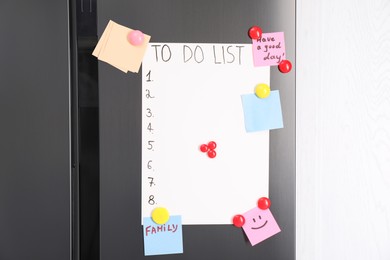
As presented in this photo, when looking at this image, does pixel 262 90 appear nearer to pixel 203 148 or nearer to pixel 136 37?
pixel 203 148

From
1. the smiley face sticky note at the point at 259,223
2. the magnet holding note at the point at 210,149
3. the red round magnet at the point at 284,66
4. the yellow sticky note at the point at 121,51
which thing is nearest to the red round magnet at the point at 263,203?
the smiley face sticky note at the point at 259,223

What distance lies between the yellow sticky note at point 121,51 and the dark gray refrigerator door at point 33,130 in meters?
0.09

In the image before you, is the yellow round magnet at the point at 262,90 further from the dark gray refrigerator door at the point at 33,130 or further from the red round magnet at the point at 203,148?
the dark gray refrigerator door at the point at 33,130

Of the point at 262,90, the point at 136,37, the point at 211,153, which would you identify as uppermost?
the point at 136,37

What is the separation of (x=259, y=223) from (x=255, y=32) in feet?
1.41

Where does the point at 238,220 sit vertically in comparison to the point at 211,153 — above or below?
below

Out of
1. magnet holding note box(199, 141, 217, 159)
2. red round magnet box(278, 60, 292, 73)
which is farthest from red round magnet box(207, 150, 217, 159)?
red round magnet box(278, 60, 292, 73)

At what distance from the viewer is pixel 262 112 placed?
917 mm

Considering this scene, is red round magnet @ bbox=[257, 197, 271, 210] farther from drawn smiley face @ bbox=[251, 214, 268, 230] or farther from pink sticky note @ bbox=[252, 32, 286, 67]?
pink sticky note @ bbox=[252, 32, 286, 67]

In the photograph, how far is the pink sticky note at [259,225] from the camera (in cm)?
92

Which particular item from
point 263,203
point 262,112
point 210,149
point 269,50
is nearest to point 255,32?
point 269,50

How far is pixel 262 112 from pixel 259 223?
25cm
